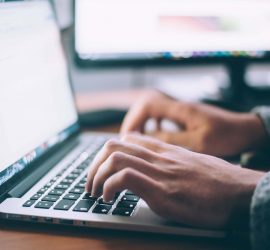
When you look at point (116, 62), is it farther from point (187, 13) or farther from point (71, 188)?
point (71, 188)

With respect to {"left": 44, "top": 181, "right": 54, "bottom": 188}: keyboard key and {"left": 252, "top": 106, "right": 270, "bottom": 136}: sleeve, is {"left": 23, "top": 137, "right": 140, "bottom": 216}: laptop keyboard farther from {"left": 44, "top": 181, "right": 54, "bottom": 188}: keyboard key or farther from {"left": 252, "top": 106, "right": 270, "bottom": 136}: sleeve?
{"left": 252, "top": 106, "right": 270, "bottom": 136}: sleeve

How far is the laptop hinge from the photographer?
52 cm

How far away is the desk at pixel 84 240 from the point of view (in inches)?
17.2

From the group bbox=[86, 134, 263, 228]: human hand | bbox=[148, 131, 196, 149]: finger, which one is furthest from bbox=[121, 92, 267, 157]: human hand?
bbox=[86, 134, 263, 228]: human hand

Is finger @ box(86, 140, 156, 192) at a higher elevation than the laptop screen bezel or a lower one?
higher

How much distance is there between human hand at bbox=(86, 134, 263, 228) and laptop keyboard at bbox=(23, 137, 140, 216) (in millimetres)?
15

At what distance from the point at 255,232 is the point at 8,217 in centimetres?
26

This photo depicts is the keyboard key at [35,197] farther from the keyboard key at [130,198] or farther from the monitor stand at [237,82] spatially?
the monitor stand at [237,82]

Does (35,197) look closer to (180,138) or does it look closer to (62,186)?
(62,186)

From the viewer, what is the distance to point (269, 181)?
0.44 m

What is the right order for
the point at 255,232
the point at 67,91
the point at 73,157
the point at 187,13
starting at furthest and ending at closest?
1. the point at 187,13
2. the point at 67,91
3. the point at 73,157
4. the point at 255,232

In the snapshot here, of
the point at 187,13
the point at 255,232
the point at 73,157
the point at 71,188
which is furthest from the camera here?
the point at 187,13

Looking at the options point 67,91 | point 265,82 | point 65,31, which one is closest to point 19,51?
point 67,91

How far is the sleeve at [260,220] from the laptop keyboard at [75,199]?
13 centimetres
